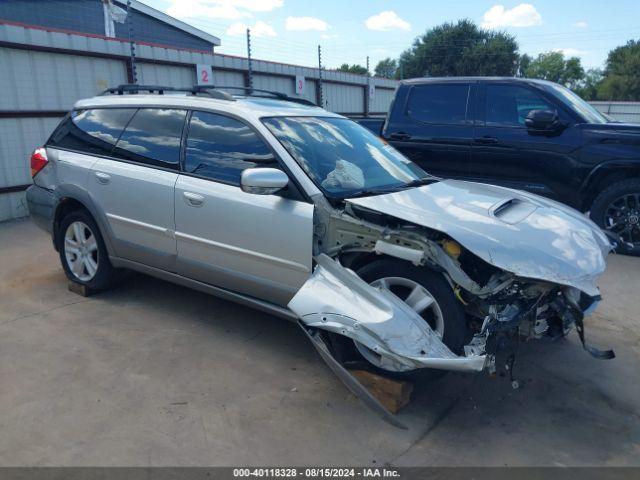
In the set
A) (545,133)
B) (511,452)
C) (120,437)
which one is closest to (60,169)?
(120,437)

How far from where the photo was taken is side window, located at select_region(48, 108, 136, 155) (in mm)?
4484

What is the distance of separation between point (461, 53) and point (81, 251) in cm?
5147

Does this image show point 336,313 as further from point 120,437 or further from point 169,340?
point 169,340

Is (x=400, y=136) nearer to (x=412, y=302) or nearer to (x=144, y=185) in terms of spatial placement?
(x=144, y=185)

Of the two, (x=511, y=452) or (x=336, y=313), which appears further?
(x=336, y=313)

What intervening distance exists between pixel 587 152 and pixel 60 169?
5618 mm

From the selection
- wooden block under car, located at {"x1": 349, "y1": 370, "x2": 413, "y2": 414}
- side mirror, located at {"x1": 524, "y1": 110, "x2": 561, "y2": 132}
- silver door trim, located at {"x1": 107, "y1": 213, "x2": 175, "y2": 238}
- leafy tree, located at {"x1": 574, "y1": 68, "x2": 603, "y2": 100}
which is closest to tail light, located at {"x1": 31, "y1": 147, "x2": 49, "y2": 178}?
silver door trim, located at {"x1": 107, "y1": 213, "x2": 175, "y2": 238}

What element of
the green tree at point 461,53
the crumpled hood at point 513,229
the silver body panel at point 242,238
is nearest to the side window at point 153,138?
the silver body panel at point 242,238

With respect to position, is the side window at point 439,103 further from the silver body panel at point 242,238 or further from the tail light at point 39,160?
the tail light at point 39,160

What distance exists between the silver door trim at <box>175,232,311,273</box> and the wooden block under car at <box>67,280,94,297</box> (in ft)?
4.40

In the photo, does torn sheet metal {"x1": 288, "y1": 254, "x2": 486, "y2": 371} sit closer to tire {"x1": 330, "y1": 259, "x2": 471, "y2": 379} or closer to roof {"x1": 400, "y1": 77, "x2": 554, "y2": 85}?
tire {"x1": 330, "y1": 259, "x2": 471, "y2": 379}

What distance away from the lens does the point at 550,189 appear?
6.43 meters

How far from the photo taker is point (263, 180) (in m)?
3.23

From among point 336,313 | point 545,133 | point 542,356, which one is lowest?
point 542,356
